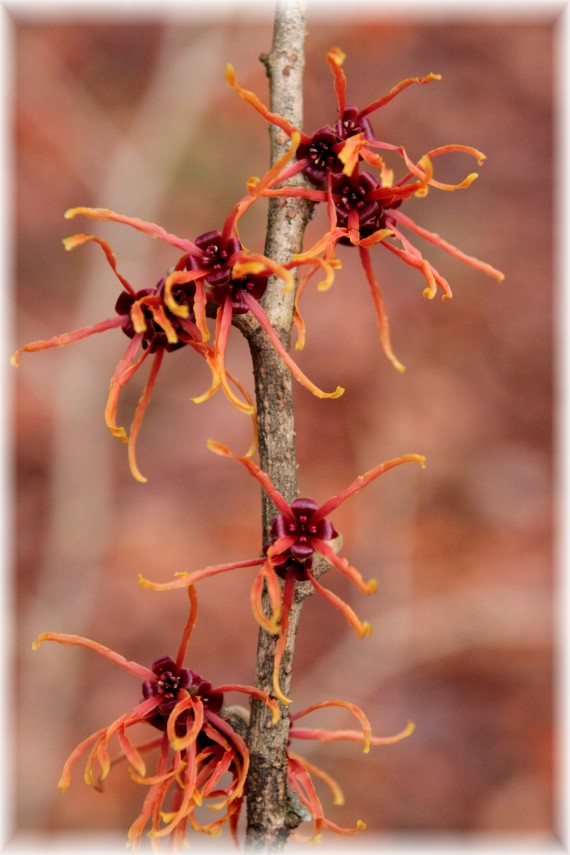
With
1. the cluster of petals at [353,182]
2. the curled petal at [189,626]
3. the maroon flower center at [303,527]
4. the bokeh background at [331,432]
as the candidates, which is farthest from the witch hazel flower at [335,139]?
the bokeh background at [331,432]

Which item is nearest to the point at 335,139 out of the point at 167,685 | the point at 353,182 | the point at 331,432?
the point at 353,182

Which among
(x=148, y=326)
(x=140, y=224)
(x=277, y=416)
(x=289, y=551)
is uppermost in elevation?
(x=140, y=224)

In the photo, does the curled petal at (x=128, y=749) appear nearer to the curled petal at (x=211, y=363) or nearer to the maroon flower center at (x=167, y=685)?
the maroon flower center at (x=167, y=685)

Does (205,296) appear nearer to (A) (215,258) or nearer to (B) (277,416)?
(A) (215,258)

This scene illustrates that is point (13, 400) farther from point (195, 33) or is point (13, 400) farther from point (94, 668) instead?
point (195, 33)

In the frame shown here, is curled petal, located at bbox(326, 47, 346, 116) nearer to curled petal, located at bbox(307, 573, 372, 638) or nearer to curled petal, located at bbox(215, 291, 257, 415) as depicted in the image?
curled petal, located at bbox(215, 291, 257, 415)

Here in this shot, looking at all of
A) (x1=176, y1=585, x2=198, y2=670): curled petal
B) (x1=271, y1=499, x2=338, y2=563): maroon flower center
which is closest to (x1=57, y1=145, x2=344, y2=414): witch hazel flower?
(x1=271, y1=499, x2=338, y2=563): maroon flower center

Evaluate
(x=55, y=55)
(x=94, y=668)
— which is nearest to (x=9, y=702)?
(x=94, y=668)
